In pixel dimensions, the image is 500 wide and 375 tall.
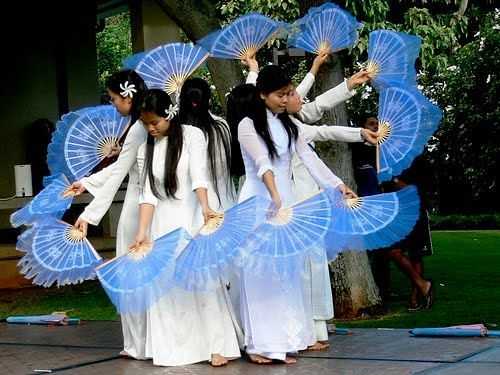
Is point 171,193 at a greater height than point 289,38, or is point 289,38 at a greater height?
point 289,38

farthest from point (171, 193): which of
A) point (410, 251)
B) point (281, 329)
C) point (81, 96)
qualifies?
point (81, 96)

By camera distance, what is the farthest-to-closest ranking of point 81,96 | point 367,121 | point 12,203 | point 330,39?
point 81,96 < point 12,203 < point 367,121 < point 330,39

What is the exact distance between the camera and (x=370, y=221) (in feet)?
22.8

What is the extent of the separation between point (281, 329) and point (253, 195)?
2.85ft

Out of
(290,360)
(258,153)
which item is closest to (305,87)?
(258,153)

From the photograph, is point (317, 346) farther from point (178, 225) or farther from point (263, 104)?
point (263, 104)

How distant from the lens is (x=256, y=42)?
7.82 m

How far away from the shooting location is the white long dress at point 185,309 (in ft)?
23.4

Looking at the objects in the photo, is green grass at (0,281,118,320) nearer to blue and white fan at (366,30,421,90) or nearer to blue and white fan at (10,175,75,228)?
blue and white fan at (10,175,75,228)

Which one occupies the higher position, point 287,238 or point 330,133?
point 330,133

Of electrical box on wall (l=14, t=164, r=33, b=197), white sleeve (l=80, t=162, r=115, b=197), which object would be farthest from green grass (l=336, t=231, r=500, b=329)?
electrical box on wall (l=14, t=164, r=33, b=197)

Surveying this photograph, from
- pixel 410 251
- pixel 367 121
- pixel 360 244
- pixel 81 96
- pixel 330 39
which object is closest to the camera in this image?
pixel 360 244

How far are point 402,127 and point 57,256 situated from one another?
7.89 ft

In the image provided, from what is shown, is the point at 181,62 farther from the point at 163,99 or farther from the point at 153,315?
the point at 153,315
